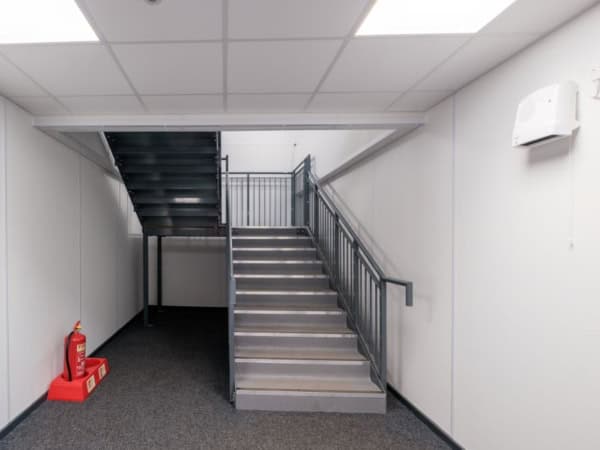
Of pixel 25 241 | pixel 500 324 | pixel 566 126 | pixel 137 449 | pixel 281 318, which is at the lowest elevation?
pixel 137 449

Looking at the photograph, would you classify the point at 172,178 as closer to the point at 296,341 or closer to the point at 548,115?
the point at 296,341

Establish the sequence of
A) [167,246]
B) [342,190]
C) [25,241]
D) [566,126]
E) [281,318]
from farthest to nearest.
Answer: [167,246] < [342,190] < [281,318] < [25,241] < [566,126]

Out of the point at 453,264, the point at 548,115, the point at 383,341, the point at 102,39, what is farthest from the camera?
the point at 383,341

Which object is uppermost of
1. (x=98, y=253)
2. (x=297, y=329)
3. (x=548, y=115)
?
(x=548, y=115)

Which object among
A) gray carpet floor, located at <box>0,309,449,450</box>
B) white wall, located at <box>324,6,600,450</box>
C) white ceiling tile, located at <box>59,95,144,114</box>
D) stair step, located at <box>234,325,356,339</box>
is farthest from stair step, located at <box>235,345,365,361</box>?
white ceiling tile, located at <box>59,95,144,114</box>

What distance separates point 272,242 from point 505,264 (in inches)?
123

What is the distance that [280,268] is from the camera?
384 centimetres

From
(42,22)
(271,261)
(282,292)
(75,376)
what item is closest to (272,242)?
(271,261)

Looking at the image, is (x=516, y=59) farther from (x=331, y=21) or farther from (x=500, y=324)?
(x=500, y=324)

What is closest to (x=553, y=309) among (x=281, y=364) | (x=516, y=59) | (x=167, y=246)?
(x=516, y=59)

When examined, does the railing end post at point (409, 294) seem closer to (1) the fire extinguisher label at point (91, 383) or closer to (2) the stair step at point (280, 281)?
(2) the stair step at point (280, 281)

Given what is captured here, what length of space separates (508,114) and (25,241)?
3.31m

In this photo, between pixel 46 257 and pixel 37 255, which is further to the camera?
pixel 46 257

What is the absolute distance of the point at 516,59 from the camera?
1536 mm
